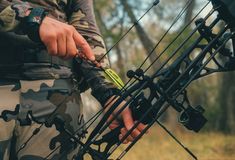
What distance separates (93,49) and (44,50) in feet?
1.02

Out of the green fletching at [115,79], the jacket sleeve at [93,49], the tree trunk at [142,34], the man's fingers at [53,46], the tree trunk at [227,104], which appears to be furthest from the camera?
the tree trunk at [142,34]

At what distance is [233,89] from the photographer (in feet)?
60.2

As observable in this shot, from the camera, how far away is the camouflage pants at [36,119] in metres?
2.07

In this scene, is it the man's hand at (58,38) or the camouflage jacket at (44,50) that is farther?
the camouflage jacket at (44,50)

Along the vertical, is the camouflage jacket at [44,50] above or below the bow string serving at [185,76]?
below

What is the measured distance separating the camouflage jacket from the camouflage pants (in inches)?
2.0

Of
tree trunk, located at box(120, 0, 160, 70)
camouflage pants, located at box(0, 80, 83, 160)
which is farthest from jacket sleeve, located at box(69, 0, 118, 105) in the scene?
tree trunk, located at box(120, 0, 160, 70)

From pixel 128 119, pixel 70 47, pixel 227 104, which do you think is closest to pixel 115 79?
pixel 128 119

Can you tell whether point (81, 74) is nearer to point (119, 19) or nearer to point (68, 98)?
point (68, 98)

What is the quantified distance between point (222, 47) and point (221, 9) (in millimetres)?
149

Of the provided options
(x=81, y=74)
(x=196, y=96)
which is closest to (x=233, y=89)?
(x=196, y=96)

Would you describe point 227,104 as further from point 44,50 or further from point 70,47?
point 70,47

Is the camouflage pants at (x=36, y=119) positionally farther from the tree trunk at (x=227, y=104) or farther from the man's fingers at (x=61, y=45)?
the tree trunk at (x=227, y=104)

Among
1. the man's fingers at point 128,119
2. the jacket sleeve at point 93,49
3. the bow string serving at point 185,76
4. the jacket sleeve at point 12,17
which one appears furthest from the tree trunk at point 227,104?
the jacket sleeve at point 12,17
